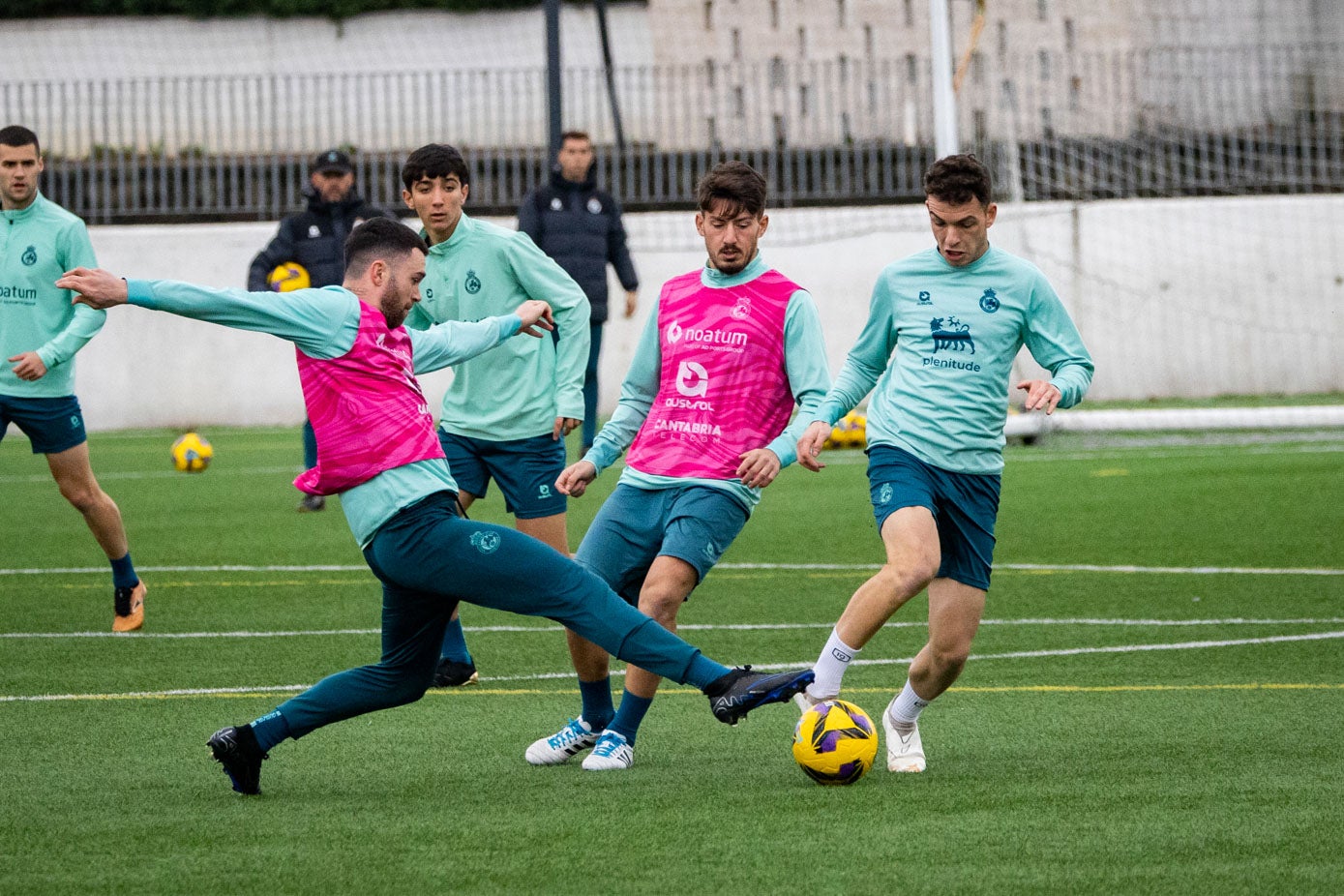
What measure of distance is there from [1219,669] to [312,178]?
24.8ft

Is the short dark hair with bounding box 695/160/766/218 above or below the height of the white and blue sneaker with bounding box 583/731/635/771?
above

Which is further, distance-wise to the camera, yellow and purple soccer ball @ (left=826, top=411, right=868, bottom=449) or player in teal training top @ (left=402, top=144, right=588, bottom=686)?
yellow and purple soccer ball @ (left=826, top=411, right=868, bottom=449)

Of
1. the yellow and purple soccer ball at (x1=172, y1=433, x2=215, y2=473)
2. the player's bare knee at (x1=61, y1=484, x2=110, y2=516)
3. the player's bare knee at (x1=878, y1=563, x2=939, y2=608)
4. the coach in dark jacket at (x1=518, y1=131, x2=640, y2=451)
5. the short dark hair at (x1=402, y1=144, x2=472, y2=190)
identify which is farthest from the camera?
the yellow and purple soccer ball at (x1=172, y1=433, x2=215, y2=473)

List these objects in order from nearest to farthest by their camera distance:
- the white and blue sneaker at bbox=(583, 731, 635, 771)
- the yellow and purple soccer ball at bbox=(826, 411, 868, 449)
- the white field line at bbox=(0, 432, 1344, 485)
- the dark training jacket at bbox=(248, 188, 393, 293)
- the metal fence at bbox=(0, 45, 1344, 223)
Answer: the white and blue sneaker at bbox=(583, 731, 635, 771), the dark training jacket at bbox=(248, 188, 393, 293), the white field line at bbox=(0, 432, 1344, 485), the yellow and purple soccer ball at bbox=(826, 411, 868, 449), the metal fence at bbox=(0, 45, 1344, 223)

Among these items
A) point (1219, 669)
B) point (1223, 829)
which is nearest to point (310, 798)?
point (1223, 829)

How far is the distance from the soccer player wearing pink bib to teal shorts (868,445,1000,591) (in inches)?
12.4

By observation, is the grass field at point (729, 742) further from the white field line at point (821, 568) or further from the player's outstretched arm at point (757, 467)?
the player's outstretched arm at point (757, 467)

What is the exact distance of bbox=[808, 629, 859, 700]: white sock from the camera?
5195mm

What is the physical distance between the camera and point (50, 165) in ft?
70.9

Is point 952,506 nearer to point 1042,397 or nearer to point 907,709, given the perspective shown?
point 1042,397

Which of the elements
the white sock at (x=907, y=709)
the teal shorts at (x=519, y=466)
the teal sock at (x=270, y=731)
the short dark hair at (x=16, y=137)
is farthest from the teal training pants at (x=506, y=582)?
the short dark hair at (x=16, y=137)

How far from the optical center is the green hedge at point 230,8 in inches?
1072

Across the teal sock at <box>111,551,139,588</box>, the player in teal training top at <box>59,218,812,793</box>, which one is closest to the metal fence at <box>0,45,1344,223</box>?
the teal sock at <box>111,551,139,588</box>

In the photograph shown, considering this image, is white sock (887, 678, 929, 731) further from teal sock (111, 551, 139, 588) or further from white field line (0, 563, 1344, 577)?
white field line (0, 563, 1344, 577)
